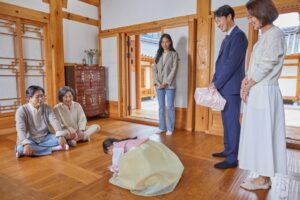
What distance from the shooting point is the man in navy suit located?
1.78 meters

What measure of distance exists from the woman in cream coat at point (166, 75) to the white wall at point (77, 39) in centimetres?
173

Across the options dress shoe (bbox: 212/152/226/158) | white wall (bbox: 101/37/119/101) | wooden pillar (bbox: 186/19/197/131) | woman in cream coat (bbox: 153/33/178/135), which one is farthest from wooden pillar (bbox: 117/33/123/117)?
dress shoe (bbox: 212/152/226/158)

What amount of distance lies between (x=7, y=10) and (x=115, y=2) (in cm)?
178

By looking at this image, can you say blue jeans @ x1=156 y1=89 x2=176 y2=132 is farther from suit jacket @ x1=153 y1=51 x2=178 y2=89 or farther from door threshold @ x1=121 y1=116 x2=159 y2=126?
door threshold @ x1=121 y1=116 x2=159 y2=126

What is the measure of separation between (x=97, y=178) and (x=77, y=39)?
119 inches

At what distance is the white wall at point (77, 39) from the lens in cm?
383

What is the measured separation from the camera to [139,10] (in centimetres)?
365

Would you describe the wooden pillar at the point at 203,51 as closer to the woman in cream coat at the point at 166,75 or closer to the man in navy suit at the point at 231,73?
the woman in cream coat at the point at 166,75

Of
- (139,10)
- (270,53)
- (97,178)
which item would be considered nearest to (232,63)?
(270,53)

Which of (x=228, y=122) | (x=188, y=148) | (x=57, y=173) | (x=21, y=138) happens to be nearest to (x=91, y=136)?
(x=21, y=138)

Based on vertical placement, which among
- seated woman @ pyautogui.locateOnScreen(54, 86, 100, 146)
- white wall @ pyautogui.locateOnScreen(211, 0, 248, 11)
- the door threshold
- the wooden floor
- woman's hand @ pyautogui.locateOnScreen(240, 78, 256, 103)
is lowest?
the wooden floor

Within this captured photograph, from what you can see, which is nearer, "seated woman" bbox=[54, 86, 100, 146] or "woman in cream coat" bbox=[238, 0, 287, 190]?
"woman in cream coat" bbox=[238, 0, 287, 190]

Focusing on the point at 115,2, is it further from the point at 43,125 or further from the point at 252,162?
the point at 252,162

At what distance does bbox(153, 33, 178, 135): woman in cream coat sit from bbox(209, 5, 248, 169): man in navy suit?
1.15 metres
